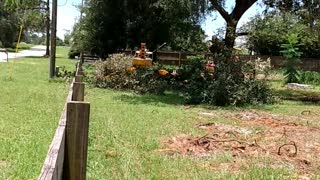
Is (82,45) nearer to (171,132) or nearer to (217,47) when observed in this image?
(217,47)

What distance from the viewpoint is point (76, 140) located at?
3.03 meters

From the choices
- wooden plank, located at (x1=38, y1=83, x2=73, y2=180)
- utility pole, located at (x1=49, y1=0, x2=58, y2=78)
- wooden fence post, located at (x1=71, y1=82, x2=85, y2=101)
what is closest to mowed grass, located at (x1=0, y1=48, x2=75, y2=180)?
wooden fence post, located at (x1=71, y1=82, x2=85, y2=101)

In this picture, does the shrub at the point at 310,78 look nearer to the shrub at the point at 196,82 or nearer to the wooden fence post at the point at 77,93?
the shrub at the point at 196,82

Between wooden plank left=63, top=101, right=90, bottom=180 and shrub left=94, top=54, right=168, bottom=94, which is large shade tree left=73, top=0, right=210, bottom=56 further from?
wooden plank left=63, top=101, right=90, bottom=180

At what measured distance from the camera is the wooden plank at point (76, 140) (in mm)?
2963

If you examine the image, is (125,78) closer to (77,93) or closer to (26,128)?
(26,128)

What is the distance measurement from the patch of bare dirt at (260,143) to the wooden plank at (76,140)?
3646 millimetres

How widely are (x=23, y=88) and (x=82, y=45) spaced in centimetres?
1773

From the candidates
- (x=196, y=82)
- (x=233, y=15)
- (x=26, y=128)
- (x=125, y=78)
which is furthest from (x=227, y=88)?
(x=26, y=128)

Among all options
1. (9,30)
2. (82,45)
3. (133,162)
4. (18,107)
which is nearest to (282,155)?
(133,162)

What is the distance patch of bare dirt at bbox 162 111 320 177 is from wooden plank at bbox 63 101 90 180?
12.0 feet

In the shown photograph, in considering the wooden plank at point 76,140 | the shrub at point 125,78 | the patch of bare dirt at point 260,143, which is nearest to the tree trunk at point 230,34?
the shrub at point 125,78

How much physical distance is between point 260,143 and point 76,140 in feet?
17.9

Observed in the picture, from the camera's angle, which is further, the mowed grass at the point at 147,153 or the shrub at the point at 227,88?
the shrub at the point at 227,88
